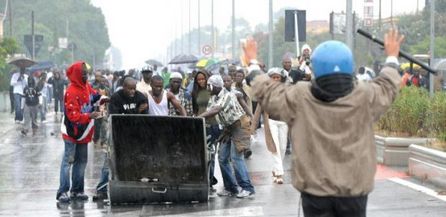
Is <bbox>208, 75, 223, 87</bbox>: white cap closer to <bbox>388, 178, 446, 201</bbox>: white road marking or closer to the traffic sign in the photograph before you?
<bbox>388, 178, 446, 201</bbox>: white road marking

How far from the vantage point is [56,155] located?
2002cm

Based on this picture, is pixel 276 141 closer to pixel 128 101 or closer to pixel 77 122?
pixel 128 101

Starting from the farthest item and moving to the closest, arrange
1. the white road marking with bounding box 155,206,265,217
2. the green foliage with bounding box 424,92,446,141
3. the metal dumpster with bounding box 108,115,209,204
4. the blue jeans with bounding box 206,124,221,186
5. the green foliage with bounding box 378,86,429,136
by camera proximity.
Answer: the green foliage with bounding box 378,86,429,136 < the green foliage with bounding box 424,92,446,141 < the blue jeans with bounding box 206,124,221,186 < the metal dumpster with bounding box 108,115,209,204 < the white road marking with bounding box 155,206,265,217

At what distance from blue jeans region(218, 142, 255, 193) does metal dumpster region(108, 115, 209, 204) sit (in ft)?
2.42

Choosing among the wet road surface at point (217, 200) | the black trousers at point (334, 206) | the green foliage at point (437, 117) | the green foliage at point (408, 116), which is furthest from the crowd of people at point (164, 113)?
the black trousers at point (334, 206)

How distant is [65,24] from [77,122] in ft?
273

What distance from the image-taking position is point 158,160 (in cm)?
1216

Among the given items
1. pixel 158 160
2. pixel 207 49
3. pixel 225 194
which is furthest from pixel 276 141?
pixel 207 49

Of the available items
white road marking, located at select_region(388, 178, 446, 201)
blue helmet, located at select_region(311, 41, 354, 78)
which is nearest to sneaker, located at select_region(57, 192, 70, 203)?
white road marking, located at select_region(388, 178, 446, 201)

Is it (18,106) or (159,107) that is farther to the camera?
(18,106)

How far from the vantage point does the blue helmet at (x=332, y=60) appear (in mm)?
5914

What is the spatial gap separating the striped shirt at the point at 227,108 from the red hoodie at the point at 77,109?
146 centimetres

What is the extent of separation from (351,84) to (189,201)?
645 cm

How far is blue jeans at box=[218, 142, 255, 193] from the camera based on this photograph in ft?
42.0
